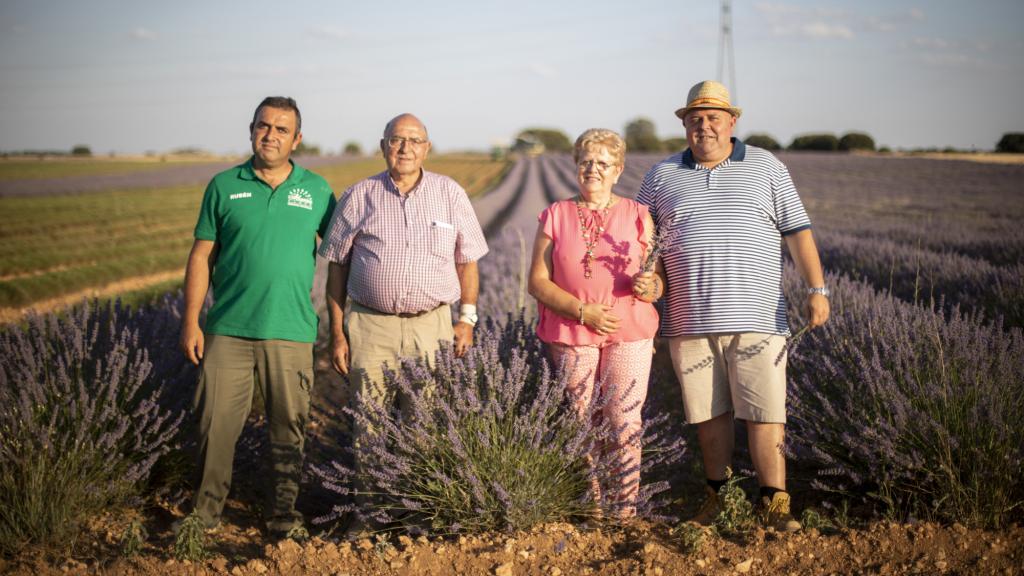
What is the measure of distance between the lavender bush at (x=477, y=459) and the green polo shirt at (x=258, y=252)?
52 centimetres

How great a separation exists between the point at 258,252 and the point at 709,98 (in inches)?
73.9

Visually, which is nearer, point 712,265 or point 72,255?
point 712,265

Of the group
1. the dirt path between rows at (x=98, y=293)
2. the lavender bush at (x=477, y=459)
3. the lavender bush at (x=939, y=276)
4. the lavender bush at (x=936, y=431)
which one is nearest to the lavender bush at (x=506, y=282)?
the lavender bush at (x=477, y=459)

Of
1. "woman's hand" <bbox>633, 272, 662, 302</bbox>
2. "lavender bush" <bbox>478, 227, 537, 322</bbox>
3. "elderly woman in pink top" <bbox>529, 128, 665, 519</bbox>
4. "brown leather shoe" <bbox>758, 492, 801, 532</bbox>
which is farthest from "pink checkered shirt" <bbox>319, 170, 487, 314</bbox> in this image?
"brown leather shoe" <bbox>758, 492, 801, 532</bbox>

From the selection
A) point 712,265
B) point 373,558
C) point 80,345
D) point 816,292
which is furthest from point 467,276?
point 80,345

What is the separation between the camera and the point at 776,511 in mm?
2695

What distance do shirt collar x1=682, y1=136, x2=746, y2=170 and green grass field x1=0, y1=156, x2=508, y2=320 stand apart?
27.4ft

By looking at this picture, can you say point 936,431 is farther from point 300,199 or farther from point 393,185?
point 300,199

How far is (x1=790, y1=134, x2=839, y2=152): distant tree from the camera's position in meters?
10.8

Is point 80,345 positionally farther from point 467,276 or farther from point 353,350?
point 467,276

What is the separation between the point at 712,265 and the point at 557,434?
34.9 inches

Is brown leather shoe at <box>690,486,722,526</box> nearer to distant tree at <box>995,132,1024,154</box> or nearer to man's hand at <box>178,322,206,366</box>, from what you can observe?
man's hand at <box>178,322,206,366</box>

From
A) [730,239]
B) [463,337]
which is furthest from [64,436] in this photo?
[730,239]

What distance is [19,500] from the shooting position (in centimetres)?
263
